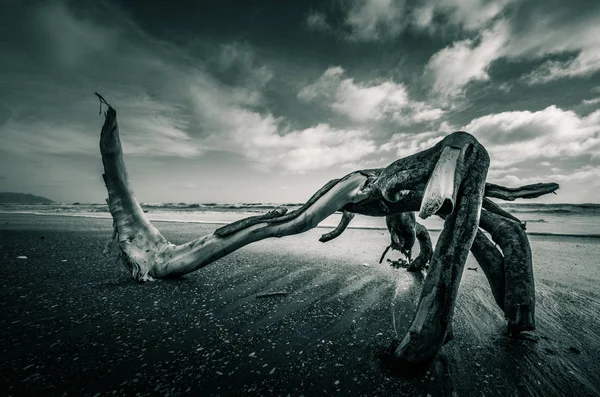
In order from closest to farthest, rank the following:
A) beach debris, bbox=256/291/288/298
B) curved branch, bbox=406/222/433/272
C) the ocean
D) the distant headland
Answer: beach debris, bbox=256/291/288/298
curved branch, bbox=406/222/433/272
the ocean
the distant headland

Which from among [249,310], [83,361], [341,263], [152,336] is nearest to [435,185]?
→ [249,310]

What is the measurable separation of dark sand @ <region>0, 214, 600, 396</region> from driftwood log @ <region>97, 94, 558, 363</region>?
0.31 meters

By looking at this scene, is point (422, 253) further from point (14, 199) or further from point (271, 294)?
point (14, 199)

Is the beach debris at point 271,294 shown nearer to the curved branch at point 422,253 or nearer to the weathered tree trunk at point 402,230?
the weathered tree trunk at point 402,230

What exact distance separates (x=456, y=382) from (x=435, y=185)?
128cm

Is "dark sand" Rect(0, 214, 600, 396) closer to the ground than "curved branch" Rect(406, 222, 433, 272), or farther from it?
closer to the ground

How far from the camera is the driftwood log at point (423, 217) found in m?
1.58

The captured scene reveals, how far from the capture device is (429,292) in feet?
5.26

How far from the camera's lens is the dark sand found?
1.55m

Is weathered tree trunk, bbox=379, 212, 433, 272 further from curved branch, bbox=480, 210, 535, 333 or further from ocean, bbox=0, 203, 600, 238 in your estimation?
ocean, bbox=0, 203, 600, 238

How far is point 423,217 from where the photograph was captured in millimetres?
1525

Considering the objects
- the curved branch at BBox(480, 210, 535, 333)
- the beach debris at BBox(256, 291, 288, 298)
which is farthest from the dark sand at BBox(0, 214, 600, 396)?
the curved branch at BBox(480, 210, 535, 333)

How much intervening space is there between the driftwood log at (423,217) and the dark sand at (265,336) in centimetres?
31

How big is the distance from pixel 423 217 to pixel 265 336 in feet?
5.40
